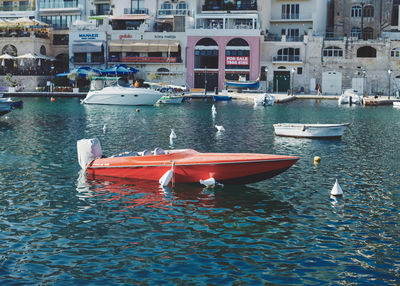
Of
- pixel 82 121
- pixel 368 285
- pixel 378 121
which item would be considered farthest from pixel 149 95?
pixel 368 285

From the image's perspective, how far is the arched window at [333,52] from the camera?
74250mm

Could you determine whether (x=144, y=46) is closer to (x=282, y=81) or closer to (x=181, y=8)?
(x=181, y=8)

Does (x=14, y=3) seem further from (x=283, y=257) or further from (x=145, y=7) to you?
(x=283, y=257)

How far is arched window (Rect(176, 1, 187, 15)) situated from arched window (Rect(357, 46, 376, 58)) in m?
23.5

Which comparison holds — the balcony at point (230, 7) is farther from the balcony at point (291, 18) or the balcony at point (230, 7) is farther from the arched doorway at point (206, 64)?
the balcony at point (291, 18)

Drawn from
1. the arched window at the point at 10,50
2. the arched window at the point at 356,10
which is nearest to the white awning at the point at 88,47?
the arched window at the point at 10,50

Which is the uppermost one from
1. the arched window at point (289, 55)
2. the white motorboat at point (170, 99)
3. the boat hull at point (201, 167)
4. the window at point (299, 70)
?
the arched window at point (289, 55)

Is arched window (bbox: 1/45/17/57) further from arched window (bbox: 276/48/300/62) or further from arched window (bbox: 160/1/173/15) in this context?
arched window (bbox: 276/48/300/62)

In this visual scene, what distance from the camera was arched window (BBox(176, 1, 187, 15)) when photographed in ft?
250

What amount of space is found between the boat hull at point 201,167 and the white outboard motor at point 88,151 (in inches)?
19.5

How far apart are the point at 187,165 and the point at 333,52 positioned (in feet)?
194

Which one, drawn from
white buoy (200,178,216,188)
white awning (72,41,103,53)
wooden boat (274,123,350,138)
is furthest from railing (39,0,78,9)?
white buoy (200,178,216,188)

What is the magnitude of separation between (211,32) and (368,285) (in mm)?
64178

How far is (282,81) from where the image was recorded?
246 ft
